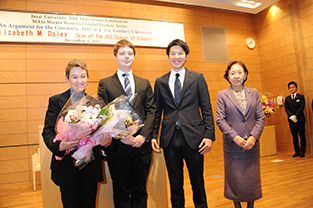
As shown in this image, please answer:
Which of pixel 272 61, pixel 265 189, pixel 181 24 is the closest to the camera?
pixel 265 189

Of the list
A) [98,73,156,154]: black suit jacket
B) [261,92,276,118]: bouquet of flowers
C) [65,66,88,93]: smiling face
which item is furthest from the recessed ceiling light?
[65,66,88,93]: smiling face

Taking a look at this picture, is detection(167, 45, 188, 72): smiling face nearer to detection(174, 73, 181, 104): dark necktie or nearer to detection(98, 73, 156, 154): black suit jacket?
detection(174, 73, 181, 104): dark necktie

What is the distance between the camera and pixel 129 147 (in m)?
1.81

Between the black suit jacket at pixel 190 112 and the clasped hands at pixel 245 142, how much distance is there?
0.28 m

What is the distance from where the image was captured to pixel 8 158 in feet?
14.5

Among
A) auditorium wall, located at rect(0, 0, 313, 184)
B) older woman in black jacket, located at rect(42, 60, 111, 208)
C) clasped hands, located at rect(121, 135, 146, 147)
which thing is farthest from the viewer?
auditorium wall, located at rect(0, 0, 313, 184)

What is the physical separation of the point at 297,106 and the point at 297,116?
0.26 metres

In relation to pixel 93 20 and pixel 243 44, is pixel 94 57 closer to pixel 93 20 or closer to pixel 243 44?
pixel 93 20

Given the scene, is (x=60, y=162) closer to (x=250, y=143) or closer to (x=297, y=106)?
(x=250, y=143)

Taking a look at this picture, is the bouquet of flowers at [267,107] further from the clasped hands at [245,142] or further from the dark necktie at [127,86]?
the dark necktie at [127,86]

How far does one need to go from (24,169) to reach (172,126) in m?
4.04

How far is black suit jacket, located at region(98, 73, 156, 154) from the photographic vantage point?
6.07 ft

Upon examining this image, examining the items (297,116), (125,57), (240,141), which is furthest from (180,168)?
(297,116)

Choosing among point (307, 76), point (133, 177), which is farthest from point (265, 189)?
point (307, 76)
